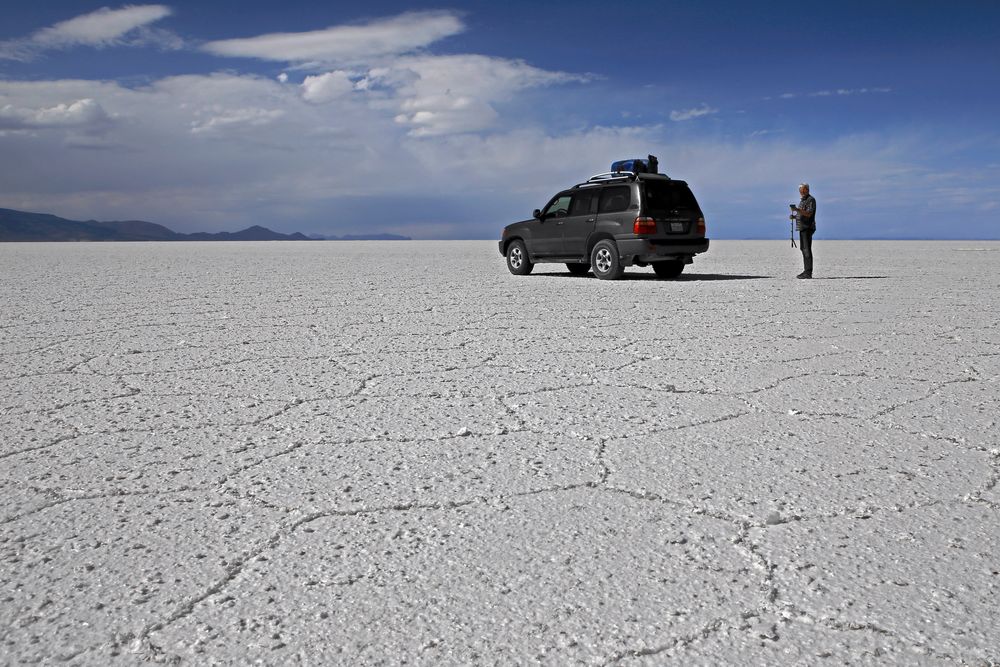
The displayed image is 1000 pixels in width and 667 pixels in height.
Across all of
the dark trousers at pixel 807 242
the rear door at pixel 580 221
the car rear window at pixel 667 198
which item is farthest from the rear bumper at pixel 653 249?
the dark trousers at pixel 807 242

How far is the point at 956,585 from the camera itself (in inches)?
85.7

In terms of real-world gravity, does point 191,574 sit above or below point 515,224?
below

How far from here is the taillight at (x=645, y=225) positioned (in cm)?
1254

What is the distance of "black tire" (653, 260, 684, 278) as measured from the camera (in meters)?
14.2

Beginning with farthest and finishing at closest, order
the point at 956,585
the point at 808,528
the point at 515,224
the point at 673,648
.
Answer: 1. the point at 515,224
2. the point at 808,528
3. the point at 956,585
4. the point at 673,648

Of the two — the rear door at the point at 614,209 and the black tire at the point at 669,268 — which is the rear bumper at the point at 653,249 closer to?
the rear door at the point at 614,209

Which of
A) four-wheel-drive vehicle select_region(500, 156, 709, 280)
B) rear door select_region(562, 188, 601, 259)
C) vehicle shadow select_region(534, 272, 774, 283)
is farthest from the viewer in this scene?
vehicle shadow select_region(534, 272, 774, 283)

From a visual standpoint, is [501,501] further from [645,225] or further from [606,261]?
[606,261]

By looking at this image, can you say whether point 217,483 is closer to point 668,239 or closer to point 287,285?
point 287,285

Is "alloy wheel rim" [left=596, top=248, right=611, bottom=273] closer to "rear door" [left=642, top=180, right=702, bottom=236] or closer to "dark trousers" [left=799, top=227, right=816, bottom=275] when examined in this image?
"rear door" [left=642, top=180, right=702, bottom=236]

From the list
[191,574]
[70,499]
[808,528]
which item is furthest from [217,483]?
[808,528]

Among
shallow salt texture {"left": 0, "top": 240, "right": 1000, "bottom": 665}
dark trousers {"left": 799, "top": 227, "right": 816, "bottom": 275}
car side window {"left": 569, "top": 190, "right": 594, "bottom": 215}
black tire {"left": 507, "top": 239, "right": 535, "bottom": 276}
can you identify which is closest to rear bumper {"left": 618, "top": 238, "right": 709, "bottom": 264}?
car side window {"left": 569, "top": 190, "right": 594, "bottom": 215}

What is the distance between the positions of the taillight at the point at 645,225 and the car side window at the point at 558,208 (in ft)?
5.36

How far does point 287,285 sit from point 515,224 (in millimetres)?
4550
